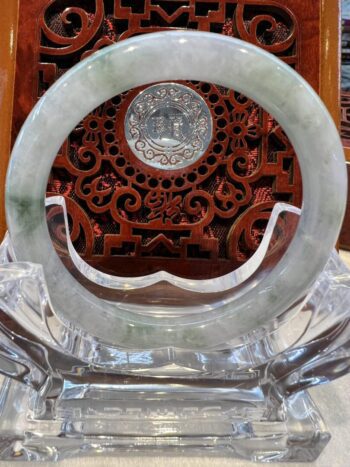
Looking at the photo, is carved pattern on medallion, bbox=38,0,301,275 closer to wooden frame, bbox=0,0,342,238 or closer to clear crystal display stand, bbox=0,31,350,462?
wooden frame, bbox=0,0,342,238

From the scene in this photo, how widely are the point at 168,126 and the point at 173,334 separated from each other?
0.38m

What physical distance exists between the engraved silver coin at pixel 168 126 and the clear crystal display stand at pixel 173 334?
0.28m

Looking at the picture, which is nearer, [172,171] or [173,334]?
[173,334]

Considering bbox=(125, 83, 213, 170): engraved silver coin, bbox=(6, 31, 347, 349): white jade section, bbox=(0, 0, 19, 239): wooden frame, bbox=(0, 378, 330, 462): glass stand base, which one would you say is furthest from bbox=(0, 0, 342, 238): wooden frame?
bbox=(0, 378, 330, 462): glass stand base

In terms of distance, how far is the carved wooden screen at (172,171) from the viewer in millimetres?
714

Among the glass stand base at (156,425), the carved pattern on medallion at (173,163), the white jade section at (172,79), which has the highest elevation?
the carved pattern on medallion at (173,163)

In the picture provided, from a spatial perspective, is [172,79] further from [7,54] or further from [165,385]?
[7,54]

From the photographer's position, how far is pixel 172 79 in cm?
44

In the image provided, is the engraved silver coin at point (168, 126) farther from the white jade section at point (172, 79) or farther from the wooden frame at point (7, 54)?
the white jade section at point (172, 79)

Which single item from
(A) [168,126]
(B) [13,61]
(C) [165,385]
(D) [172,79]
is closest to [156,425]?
(C) [165,385]

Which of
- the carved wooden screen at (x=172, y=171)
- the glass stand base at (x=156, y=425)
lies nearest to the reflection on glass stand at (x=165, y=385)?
the glass stand base at (x=156, y=425)

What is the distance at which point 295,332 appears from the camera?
454 mm

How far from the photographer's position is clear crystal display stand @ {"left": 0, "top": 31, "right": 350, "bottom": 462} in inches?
16.6

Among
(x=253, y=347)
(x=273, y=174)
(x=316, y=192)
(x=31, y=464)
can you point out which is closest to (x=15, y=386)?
(x=31, y=464)
